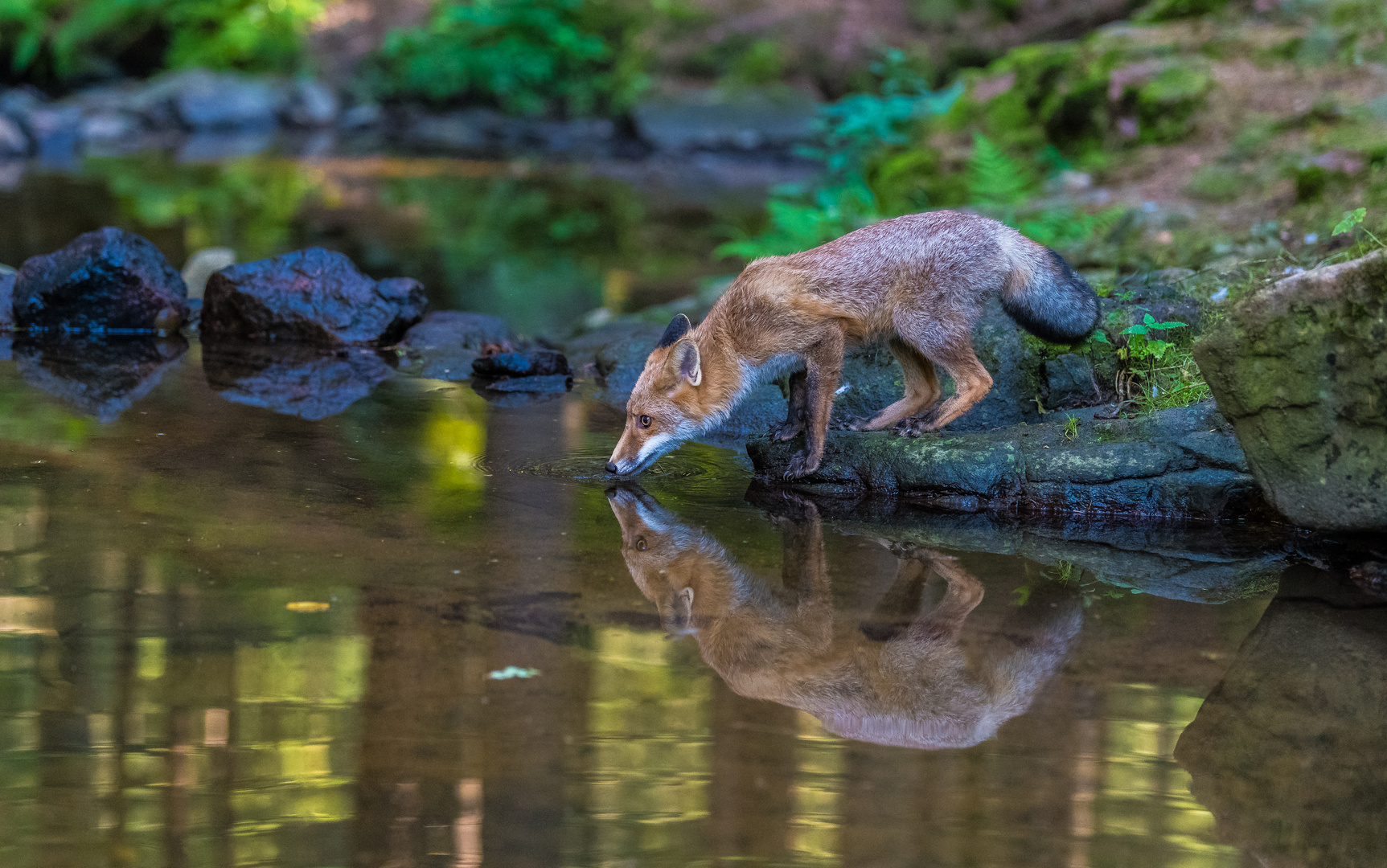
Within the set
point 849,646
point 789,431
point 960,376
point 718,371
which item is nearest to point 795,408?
point 789,431

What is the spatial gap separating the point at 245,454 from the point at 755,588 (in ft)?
9.84

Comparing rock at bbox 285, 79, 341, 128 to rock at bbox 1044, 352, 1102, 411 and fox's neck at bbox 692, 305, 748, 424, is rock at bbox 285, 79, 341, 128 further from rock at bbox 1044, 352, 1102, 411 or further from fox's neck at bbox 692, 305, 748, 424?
rock at bbox 1044, 352, 1102, 411

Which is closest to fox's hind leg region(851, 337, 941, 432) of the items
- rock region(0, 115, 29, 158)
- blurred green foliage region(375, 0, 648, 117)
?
rock region(0, 115, 29, 158)

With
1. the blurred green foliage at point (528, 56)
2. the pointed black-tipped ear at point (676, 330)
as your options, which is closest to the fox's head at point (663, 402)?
the pointed black-tipped ear at point (676, 330)

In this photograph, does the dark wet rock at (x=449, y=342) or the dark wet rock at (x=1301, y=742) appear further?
the dark wet rock at (x=449, y=342)

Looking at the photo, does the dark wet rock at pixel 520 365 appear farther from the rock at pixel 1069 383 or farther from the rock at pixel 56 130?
the rock at pixel 56 130

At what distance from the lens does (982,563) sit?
206 inches

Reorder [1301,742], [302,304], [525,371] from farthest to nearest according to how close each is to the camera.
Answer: [302,304] → [525,371] → [1301,742]

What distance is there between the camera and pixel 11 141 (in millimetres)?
21109

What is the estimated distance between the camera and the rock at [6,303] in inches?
357

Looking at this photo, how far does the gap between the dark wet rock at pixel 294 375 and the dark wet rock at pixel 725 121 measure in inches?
654

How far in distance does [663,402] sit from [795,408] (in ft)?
2.76

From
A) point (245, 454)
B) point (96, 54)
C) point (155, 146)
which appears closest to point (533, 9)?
point (155, 146)

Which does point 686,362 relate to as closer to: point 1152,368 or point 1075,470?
point 1075,470
